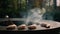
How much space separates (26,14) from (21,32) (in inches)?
6.6

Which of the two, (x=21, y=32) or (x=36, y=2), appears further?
(x=36, y=2)

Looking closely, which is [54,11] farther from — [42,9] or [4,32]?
[4,32]

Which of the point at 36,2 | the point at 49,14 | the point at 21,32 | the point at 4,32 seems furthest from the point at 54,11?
the point at 4,32

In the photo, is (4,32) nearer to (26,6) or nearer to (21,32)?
(21,32)

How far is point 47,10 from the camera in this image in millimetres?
1104

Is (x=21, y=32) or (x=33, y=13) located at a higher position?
(x=33, y=13)

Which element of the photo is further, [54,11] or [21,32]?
[54,11]

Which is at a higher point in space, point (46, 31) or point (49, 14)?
point (49, 14)

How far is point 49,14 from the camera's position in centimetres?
110

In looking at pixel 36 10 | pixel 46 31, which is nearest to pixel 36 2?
pixel 36 10

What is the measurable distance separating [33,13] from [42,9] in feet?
0.26

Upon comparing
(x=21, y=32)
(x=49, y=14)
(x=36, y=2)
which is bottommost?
(x=21, y=32)

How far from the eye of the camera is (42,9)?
3.61 feet

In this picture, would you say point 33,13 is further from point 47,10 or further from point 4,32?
point 4,32
